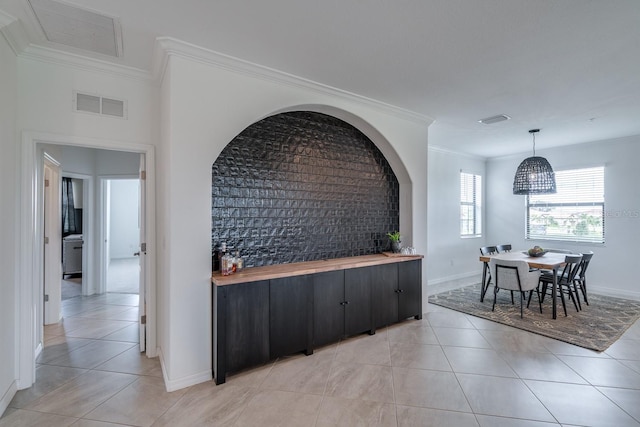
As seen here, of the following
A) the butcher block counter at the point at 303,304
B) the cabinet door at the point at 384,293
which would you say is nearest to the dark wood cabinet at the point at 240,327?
the butcher block counter at the point at 303,304

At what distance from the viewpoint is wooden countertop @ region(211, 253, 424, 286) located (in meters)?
2.62

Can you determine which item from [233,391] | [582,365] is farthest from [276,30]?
[582,365]

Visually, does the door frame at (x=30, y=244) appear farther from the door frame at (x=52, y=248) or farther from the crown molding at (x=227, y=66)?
the door frame at (x=52, y=248)

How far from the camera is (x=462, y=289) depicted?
5.60 meters

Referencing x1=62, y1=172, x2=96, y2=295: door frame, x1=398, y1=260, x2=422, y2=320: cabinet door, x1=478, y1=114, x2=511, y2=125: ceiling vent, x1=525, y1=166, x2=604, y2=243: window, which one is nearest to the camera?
x1=398, y1=260, x2=422, y2=320: cabinet door

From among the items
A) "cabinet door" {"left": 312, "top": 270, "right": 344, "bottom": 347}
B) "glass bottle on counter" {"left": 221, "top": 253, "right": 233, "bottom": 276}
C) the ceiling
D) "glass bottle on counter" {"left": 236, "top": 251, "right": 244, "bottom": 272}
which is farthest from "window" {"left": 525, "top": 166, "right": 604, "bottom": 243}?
"glass bottle on counter" {"left": 221, "top": 253, "right": 233, "bottom": 276}

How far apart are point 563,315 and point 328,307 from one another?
3386 millimetres

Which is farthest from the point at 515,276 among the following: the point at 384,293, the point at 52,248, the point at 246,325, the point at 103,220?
the point at 103,220

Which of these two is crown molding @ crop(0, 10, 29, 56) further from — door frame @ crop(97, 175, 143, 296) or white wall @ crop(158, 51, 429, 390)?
door frame @ crop(97, 175, 143, 296)

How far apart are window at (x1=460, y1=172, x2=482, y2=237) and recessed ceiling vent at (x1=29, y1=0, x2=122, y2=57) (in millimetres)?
6355

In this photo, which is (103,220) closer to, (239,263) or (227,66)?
(239,263)

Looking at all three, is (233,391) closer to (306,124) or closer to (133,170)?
(306,124)

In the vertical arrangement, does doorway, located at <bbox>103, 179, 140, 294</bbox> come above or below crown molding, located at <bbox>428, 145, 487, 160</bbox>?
below

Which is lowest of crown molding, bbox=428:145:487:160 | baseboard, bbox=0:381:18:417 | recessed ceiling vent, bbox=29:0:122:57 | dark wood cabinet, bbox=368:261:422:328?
baseboard, bbox=0:381:18:417
